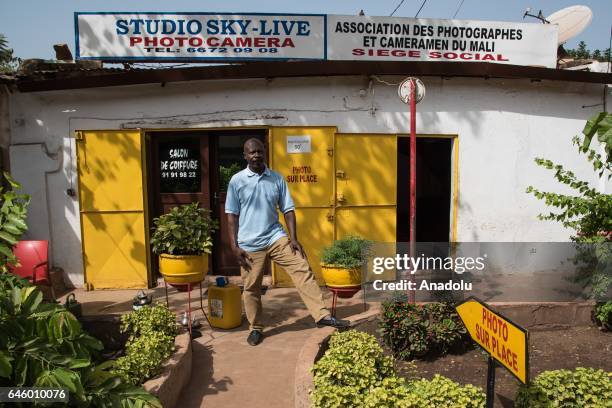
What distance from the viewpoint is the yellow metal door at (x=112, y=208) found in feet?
19.2

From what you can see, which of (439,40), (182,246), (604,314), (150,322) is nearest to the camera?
(150,322)

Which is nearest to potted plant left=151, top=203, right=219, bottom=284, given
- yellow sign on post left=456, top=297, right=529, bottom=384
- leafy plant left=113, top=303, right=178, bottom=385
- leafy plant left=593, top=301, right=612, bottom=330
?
leafy plant left=113, top=303, right=178, bottom=385

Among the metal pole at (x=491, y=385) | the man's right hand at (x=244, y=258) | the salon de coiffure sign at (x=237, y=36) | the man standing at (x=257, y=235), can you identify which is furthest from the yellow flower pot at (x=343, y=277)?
the salon de coiffure sign at (x=237, y=36)

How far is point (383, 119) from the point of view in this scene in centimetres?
591

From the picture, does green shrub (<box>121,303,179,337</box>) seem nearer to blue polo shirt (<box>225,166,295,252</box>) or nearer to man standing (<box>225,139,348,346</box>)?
man standing (<box>225,139,348,346</box>)

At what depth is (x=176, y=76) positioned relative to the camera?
18.3 ft

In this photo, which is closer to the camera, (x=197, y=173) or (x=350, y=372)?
(x=350, y=372)

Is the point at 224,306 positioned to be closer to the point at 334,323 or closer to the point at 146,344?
the point at 334,323

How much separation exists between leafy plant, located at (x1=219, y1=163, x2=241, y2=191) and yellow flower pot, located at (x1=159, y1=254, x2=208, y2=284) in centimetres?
217

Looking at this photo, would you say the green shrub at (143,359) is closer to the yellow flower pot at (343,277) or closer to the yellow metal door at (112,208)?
the yellow flower pot at (343,277)

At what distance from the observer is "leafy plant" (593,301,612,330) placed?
3.66 meters

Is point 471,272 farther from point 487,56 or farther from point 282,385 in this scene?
point 487,56

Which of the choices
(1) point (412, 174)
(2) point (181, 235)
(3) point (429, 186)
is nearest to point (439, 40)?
(3) point (429, 186)

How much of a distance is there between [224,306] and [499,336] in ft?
9.76
